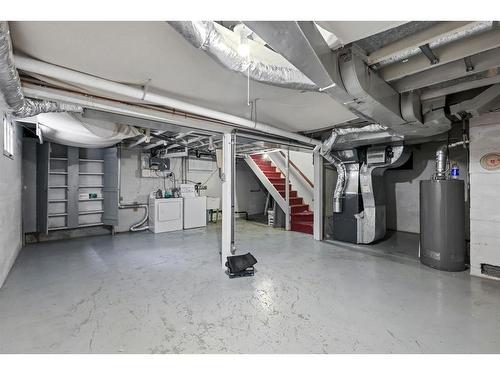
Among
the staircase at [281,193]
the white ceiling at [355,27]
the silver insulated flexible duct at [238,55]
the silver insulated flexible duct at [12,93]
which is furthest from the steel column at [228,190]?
the staircase at [281,193]

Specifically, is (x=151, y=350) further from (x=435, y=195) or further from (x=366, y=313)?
(x=435, y=195)

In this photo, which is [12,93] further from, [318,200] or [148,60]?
[318,200]

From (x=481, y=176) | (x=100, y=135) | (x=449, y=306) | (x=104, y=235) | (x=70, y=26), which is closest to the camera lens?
(x=70, y=26)

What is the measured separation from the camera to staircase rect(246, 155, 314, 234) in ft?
17.1

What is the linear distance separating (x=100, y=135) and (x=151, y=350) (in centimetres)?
284

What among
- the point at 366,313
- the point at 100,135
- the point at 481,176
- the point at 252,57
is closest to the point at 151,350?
the point at 366,313

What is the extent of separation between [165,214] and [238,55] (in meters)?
4.41

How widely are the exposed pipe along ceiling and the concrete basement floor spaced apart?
1.66m

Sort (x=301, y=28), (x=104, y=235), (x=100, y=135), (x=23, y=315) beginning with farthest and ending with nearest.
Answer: (x=104, y=235) < (x=100, y=135) < (x=23, y=315) < (x=301, y=28)

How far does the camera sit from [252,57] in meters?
1.48

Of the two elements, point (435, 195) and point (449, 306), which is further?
point (435, 195)

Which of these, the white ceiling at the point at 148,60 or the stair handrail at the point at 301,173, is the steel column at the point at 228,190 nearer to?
the white ceiling at the point at 148,60

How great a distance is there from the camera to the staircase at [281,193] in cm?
523

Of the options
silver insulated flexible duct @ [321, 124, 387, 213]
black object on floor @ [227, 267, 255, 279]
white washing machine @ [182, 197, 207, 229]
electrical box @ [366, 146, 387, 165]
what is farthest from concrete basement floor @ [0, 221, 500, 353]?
white washing machine @ [182, 197, 207, 229]
